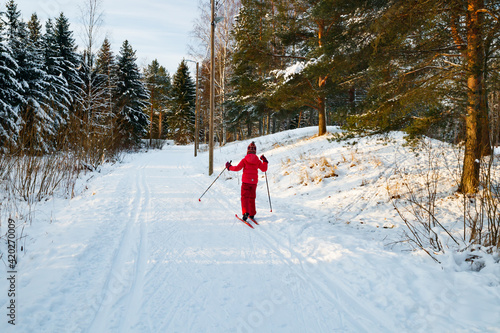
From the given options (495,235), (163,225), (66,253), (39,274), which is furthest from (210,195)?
(495,235)

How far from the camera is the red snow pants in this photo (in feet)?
18.1

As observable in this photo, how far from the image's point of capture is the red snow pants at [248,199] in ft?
18.1

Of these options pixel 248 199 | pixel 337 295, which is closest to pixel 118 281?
pixel 337 295

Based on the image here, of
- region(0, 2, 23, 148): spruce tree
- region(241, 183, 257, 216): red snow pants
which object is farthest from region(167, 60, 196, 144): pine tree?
region(241, 183, 257, 216): red snow pants

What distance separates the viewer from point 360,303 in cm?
269

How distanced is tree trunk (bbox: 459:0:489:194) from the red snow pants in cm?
408

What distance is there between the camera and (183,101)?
38031mm

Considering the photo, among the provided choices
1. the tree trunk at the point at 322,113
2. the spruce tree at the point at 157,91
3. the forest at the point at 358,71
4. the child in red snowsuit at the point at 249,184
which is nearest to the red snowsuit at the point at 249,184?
the child in red snowsuit at the point at 249,184

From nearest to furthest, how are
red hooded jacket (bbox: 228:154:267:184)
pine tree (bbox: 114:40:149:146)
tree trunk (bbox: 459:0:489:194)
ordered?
tree trunk (bbox: 459:0:489:194), red hooded jacket (bbox: 228:154:267:184), pine tree (bbox: 114:40:149:146)

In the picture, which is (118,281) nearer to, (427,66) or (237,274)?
(237,274)

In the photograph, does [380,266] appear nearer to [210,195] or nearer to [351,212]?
[351,212]

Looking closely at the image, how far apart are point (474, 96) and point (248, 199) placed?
487 cm

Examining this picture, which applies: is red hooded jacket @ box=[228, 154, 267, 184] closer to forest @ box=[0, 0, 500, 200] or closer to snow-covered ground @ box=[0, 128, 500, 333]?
snow-covered ground @ box=[0, 128, 500, 333]

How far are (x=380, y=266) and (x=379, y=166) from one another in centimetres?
528
